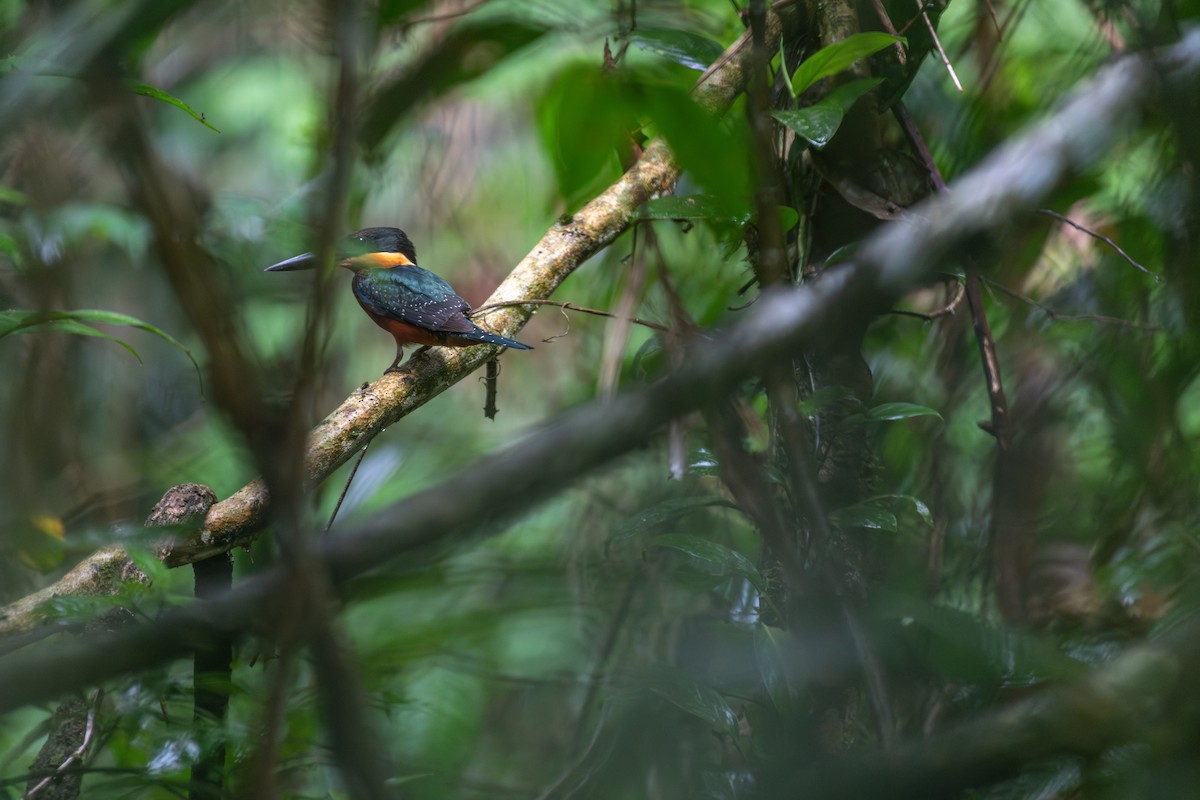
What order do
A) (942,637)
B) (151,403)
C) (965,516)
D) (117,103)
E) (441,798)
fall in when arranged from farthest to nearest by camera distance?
(151,403) → (965,516) → (942,637) → (441,798) → (117,103)

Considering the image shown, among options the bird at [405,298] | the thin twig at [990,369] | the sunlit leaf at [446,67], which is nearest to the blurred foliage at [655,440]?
the sunlit leaf at [446,67]

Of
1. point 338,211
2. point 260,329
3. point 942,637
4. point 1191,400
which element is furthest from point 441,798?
point 260,329

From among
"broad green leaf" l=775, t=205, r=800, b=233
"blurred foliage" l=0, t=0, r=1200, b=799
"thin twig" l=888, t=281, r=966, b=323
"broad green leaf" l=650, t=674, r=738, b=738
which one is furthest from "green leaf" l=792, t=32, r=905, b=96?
"broad green leaf" l=650, t=674, r=738, b=738

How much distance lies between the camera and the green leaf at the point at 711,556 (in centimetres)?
145

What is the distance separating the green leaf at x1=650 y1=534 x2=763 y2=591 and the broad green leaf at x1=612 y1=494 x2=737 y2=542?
0.23 ft

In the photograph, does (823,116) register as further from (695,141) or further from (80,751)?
(80,751)

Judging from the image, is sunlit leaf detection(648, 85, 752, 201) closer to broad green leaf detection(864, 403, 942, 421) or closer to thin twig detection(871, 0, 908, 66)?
broad green leaf detection(864, 403, 942, 421)

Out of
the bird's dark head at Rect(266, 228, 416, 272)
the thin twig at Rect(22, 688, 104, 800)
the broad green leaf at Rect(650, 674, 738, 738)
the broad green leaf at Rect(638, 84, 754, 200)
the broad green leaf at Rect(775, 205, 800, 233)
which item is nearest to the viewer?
the broad green leaf at Rect(638, 84, 754, 200)

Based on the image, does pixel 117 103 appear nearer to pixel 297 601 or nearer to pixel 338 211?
pixel 338 211

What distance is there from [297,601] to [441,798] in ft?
1.48

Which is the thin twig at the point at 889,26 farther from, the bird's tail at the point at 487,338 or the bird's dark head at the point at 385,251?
the bird's dark head at the point at 385,251

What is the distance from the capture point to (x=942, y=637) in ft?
4.01

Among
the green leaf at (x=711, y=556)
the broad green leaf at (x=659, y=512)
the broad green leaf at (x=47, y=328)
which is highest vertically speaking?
the broad green leaf at (x=47, y=328)

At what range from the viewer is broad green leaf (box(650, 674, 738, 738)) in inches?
34.3
